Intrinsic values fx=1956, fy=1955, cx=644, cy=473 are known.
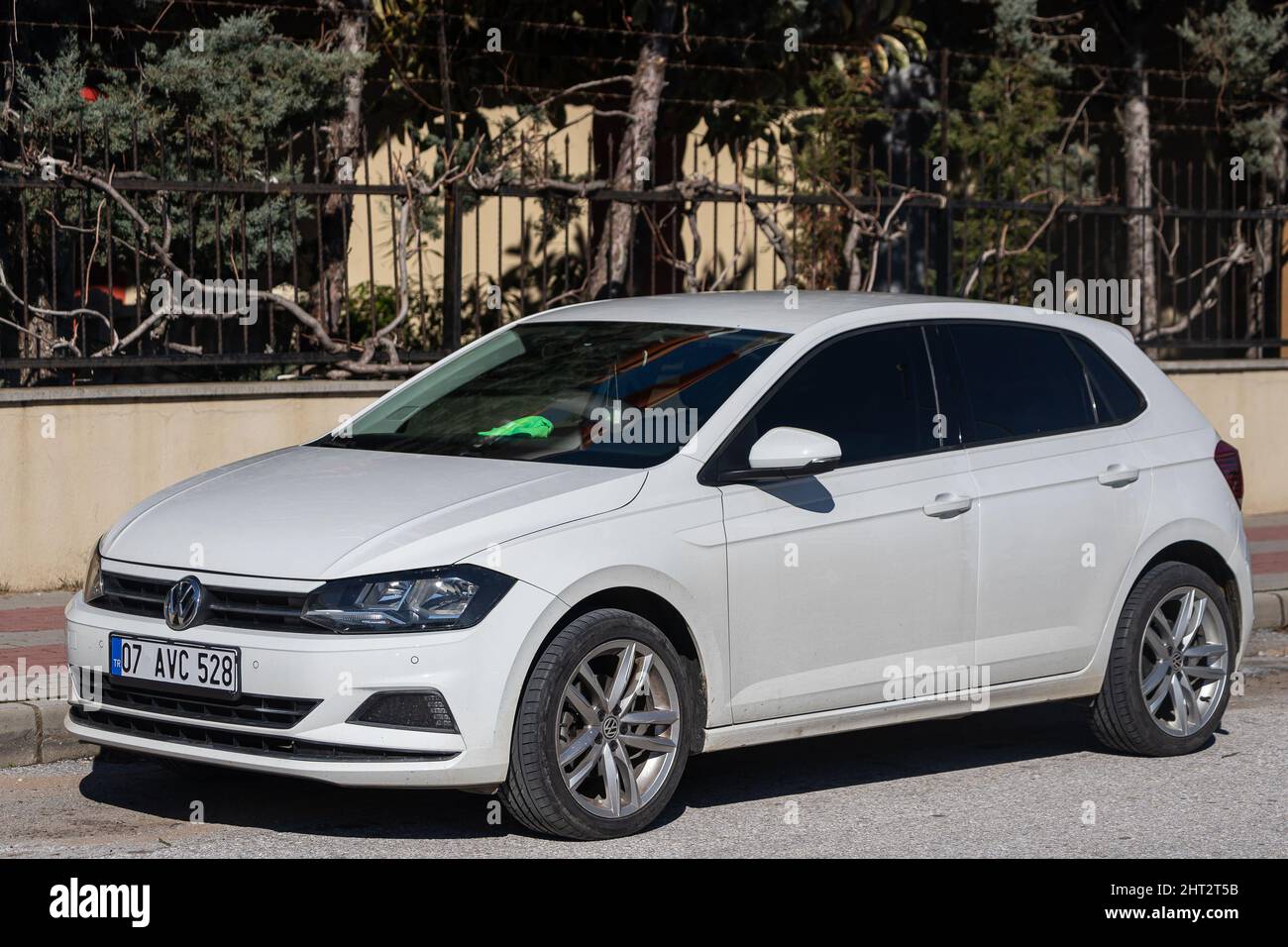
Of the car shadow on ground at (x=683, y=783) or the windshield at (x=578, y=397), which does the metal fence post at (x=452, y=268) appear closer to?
the windshield at (x=578, y=397)

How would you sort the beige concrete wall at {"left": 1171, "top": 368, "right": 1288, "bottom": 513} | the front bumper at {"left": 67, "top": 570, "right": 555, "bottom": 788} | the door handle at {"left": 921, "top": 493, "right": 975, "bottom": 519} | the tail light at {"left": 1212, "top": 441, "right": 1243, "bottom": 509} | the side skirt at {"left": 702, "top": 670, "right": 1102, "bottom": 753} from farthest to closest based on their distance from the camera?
the beige concrete wall at {"left": 1171, "top": 368, "right": 1288, "bottom": 513}, the tail light at {"left": 1212, "top": 441, "right": 1243, "bottom": 509}, the door handle at {"left": 921, "top": 493, "right": 975, "bottom": 519}, the side skirt at {"left": 702, "top": 670, "right": 1102, "bottom": 753}, the front bumper at {"left": 67, "top": 570, "right": 555, "bottom": 788}

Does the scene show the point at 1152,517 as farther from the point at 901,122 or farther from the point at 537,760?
the point at 901,122

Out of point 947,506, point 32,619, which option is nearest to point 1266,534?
point 947,506

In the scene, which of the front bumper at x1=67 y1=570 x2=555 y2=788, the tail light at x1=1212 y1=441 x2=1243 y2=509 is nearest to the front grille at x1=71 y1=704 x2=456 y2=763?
the front bumper at x1=67 y1=570 x2=555 y2=788

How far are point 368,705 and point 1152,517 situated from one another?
3296 mm

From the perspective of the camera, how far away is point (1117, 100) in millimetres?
17766

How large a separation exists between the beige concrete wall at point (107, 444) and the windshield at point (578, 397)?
3.51m

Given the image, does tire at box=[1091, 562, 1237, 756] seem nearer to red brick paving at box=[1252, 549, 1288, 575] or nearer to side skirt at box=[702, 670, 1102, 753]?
side skirt at box=[702, 670, 1102, 753]

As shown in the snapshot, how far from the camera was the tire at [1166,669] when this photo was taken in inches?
291

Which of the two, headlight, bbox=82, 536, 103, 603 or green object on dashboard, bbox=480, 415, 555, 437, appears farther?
green object on dashboard, bbox=480, 415, 555, 437

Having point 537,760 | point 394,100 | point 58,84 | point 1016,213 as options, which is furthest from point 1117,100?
point 537,760

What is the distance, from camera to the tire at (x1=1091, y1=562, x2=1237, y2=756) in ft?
24.3

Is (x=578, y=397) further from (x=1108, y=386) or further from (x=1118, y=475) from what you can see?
(x=1108, y=386)

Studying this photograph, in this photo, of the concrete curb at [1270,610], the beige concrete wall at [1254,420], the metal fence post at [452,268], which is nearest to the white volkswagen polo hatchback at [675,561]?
the concrete curb at [1270,610]
